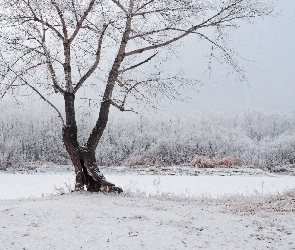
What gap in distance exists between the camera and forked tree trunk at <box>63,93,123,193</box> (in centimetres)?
805

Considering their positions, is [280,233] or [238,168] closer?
[280,233]

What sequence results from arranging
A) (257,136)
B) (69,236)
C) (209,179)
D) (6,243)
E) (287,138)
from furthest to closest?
(257,136)
(287,138)
(209,179)
(69,236)
(6,243)

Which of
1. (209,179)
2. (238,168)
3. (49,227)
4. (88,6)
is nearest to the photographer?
(49,227)

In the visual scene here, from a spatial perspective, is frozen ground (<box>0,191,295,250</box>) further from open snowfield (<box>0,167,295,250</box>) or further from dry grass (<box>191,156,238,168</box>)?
dry grass (<box>191,156,238,168</box>)

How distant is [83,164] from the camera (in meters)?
8.27

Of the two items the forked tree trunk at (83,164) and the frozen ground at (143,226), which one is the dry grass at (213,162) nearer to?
the forked tree trunk at (83,164)

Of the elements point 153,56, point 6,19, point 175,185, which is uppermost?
point 6,19

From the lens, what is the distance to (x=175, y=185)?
13.0 metres

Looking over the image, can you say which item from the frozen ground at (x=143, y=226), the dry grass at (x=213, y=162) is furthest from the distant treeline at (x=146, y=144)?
the frozen ground at (x=143, y=226)

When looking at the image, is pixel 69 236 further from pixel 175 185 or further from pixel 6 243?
pixel 175 185

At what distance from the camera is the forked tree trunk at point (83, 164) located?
805 cm

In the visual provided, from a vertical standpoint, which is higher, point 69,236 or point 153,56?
point 153,56

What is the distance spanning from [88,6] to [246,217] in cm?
520

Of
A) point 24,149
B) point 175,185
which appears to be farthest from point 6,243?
point 24,149
